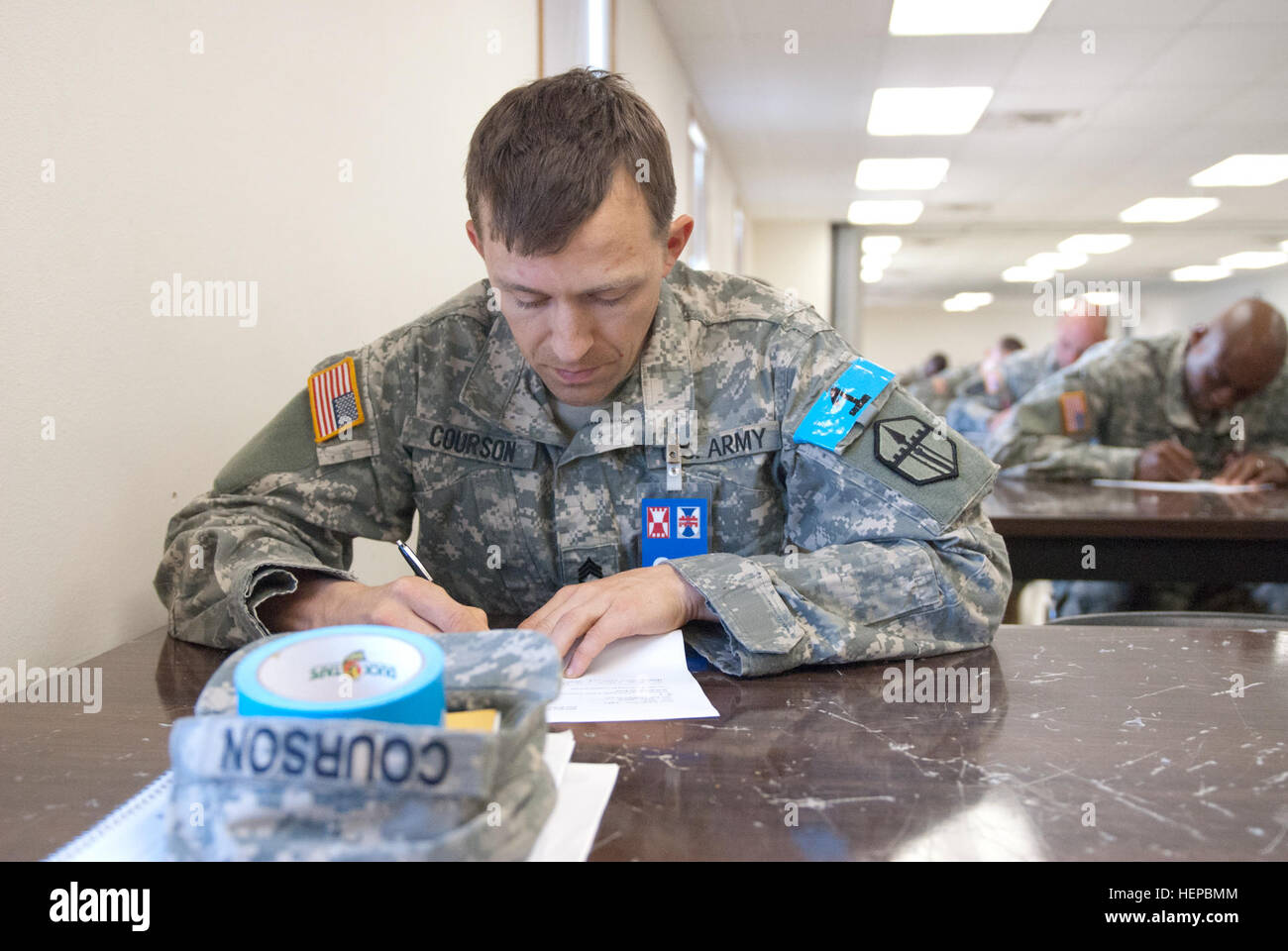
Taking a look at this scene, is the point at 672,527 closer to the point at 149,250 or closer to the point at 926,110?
the point at 149,250

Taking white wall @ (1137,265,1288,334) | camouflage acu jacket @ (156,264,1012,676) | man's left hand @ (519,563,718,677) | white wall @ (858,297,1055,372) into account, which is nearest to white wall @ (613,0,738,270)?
camouflage acu jacket @ (156,264,1012,676)

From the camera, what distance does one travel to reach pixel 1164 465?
2855 millimetres

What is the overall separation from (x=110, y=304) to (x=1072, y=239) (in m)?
10.5

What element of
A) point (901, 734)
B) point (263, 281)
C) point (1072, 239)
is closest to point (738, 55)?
point (263, 281)

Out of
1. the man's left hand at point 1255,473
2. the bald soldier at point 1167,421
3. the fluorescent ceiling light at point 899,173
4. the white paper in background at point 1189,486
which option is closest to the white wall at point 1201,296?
the fluorescent ceiling light at point 899,173

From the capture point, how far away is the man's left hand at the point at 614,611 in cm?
88

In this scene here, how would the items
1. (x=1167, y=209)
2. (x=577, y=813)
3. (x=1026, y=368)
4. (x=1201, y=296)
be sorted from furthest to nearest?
1. (x=1201, y=296)
2. (x=1167, y=209)
3. (x=1026, y=368)
4. (x=577, y=813)

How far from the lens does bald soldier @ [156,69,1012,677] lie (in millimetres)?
968

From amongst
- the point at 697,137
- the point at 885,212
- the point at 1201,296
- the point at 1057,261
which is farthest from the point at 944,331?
the point at 697,137

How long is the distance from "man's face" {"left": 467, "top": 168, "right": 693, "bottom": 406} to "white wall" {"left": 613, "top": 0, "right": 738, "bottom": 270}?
0.97 metres

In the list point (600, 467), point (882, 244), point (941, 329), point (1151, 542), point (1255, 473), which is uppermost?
point (882, 244)

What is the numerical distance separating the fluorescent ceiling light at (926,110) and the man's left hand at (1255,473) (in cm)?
294

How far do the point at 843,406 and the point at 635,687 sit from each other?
0.46 m

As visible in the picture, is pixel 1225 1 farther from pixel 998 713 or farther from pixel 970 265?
pixel 970 265
